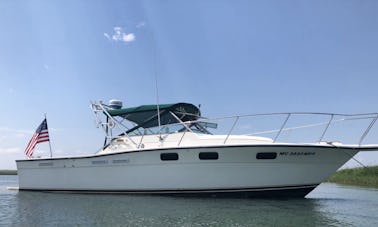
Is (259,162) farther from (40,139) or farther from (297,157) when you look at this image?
(40,139)

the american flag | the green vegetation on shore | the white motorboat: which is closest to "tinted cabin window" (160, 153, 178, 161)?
the white motorboat

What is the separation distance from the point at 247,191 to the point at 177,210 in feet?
9.55

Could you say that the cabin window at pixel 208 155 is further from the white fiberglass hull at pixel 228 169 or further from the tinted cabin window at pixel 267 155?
the tinted cabin window at pixel 267 155

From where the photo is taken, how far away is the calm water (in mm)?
7902

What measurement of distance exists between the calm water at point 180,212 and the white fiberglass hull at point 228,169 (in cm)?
46

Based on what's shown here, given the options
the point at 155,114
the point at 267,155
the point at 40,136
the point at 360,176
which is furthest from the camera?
the point at 360,176

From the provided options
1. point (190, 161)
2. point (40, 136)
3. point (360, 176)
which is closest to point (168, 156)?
point (190, 161)

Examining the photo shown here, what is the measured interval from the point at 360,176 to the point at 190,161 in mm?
15609

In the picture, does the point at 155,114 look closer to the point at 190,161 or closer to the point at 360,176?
the point at 190,161

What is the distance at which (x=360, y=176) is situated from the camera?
22703 millimetres

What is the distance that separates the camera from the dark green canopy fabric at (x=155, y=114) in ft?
42.9

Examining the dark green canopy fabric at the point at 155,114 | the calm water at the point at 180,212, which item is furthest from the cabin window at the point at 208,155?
the dark green canopy fabric at the point at 155,114

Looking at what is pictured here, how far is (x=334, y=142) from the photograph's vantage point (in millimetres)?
11070

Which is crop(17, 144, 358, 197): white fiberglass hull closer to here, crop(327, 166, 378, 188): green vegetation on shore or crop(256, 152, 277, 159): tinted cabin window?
crop(256, 152, 277, 159): tinted cabin window
